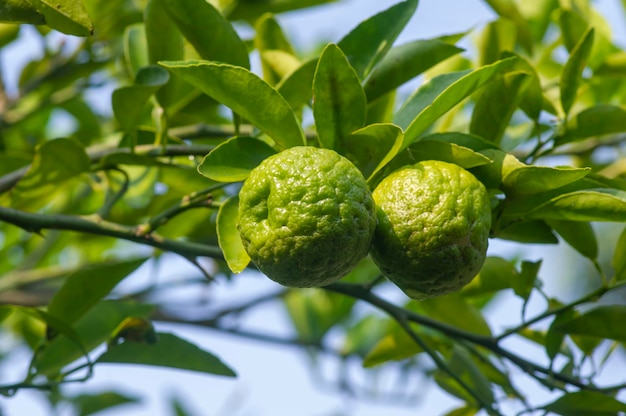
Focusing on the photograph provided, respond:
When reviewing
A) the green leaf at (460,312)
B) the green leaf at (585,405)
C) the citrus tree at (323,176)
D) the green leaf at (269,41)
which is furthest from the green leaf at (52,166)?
the green leaf at (585,405)

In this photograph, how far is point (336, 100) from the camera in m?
1.17

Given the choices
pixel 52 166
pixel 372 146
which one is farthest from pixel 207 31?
pixel 52 166

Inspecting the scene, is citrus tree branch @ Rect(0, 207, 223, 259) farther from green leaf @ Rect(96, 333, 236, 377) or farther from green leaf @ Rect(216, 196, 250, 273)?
green leaf @ Rect(96, 333, 236, 377)

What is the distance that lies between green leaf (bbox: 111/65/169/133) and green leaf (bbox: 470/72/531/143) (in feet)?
1.67

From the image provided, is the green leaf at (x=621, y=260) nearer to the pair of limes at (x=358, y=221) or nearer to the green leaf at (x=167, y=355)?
the pair of limes at (x=358, y=221)

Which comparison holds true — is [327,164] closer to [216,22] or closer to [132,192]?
[216,22]

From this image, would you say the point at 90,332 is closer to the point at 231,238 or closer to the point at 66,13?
the point at 231,238

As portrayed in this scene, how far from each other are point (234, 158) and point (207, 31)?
0.23 m

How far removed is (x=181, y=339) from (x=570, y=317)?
70 centimetres

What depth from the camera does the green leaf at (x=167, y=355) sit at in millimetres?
1550

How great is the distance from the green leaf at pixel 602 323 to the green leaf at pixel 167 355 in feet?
2.06

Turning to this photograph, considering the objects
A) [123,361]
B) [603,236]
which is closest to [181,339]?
[123,361]

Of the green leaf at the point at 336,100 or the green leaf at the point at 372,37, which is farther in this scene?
the green leaf at the point at 372,37

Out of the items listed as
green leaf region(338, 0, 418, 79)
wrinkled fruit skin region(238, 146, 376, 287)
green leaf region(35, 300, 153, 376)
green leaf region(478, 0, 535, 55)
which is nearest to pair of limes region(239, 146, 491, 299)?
wrinkled fruit skin region(238, 146, 376, 287)
